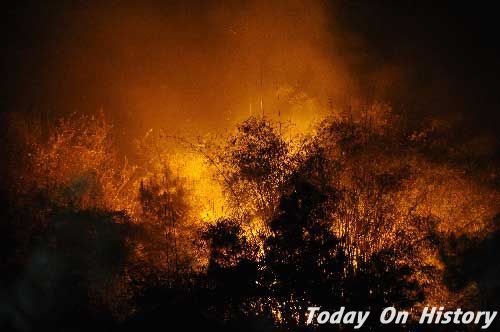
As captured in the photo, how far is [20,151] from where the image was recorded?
38344 mm

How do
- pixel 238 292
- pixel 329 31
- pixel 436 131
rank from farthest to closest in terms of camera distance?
pixel 329 31 < pixel 436 131 < pixel 238 292

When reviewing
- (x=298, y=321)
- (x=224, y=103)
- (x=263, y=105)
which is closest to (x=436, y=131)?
(x=263, y=105)

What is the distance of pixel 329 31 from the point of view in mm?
44688

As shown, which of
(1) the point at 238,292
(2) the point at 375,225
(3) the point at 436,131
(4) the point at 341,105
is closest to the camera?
(1) the point at 238,292

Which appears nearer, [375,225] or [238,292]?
[238,292]

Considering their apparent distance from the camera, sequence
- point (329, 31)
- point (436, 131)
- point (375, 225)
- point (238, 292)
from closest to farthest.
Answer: point (238, 292) → point (375, 225) → point (436, 131) → point (329, 31)

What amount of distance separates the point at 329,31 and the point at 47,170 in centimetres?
2050

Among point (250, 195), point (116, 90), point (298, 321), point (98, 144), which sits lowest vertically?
point (298, 321)

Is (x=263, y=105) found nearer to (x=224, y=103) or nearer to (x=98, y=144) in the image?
(x=224, y=103)

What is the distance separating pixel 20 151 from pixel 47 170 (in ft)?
7.67

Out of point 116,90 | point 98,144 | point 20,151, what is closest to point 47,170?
point 20,151

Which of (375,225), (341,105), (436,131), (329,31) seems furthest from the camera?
(329,31)

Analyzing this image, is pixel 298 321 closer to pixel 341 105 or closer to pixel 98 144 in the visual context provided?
pixel 341 105

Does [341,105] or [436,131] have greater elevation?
[341,105]
